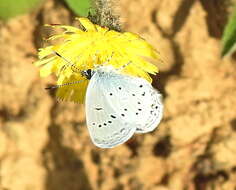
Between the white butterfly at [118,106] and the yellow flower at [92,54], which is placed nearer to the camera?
the white butterfly at [118,106]

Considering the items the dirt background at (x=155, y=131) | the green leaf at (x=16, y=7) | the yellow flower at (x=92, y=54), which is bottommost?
the dirt background at (x=155, y=131)

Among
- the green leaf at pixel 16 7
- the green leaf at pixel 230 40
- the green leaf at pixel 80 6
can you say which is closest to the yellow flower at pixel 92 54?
the green leaf at pixel 80 6

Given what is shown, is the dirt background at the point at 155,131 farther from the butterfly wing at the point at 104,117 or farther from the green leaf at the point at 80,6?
the butterfly wing at the point at 104,117

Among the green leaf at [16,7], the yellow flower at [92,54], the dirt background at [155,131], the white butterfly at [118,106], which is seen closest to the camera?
the white butterfly at [118,106]

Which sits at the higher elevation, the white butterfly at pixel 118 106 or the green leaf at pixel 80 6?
the green leaf at pixel 80 6

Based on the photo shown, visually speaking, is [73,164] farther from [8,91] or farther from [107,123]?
[107,123]

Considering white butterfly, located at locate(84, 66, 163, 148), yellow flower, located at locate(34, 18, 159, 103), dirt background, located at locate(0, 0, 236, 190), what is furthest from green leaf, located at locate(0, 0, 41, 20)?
white butterfly, located at locate(84, 66, 163, 148)
